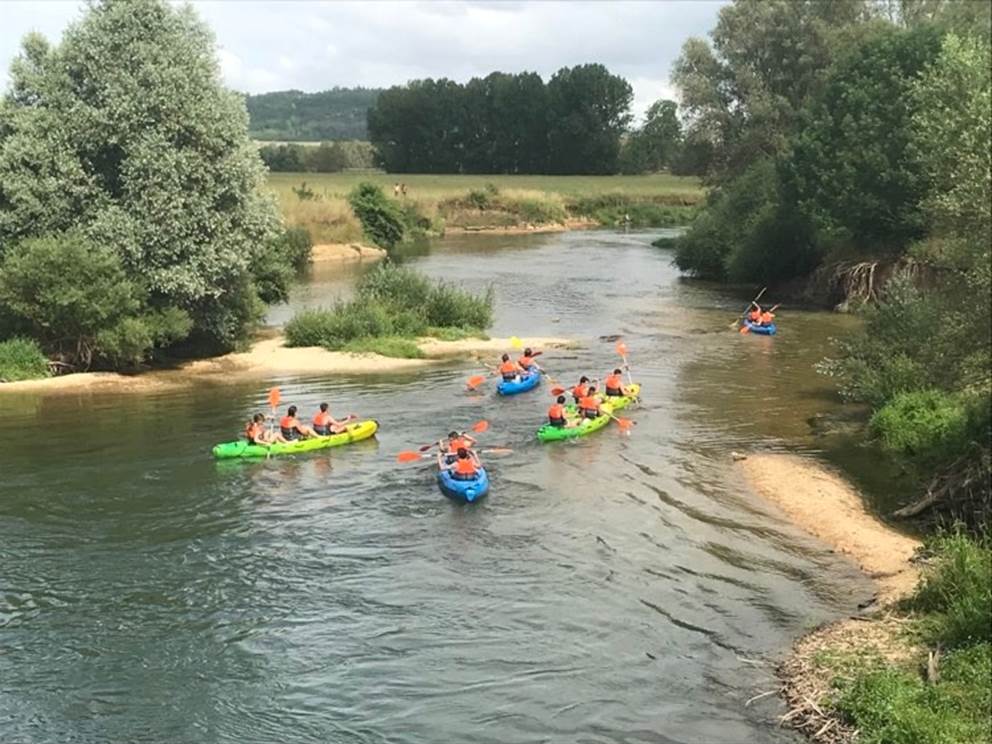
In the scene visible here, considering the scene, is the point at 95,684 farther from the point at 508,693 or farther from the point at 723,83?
the point at 723,83

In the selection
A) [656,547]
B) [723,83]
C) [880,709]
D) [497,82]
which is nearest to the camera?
[880,709]

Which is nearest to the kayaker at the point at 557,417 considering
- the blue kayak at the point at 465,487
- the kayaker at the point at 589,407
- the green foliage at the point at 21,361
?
the kayaker at the point at 589,407

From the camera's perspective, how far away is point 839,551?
1695 centimetres

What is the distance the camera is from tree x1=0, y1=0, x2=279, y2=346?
2961 cm

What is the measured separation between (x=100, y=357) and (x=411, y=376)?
8.93 m

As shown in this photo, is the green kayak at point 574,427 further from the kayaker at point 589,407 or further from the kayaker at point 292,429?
the kayaker at point 292,429

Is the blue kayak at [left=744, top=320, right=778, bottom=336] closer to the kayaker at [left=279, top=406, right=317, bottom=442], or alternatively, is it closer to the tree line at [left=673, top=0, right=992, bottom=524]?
the tree line at [left=673, top=0, right=992, bottom=524]

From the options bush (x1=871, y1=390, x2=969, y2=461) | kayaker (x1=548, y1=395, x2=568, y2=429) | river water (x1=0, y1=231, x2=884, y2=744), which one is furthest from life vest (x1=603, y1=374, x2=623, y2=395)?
bush (x1=871, y1=390, x2=969, y2=461)

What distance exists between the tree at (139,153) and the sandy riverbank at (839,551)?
16729mm

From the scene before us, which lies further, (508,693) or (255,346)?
(255,346)

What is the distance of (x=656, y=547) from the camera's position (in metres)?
17.4

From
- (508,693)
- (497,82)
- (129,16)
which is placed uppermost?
(497,82)

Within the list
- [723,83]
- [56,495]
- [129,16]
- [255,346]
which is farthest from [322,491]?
[723,83]

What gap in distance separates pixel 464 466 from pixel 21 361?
51.6 feet
